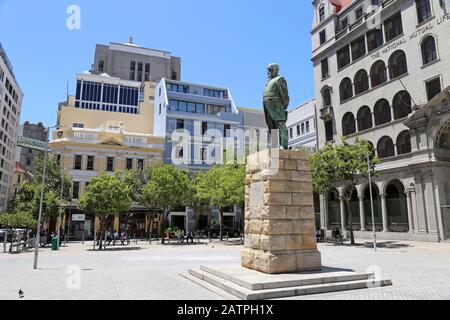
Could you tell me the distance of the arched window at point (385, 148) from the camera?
112 feet

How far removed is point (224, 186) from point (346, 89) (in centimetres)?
1911

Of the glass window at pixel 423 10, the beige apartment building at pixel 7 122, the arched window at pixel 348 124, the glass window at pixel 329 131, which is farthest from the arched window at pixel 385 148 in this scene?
the beige apartment building at pixel 7 122

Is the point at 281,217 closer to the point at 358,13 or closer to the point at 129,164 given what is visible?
the point at 358,13

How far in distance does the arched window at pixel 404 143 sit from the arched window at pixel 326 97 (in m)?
11.5

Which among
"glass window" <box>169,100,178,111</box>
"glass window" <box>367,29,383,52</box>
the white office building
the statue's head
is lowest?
the statue's head

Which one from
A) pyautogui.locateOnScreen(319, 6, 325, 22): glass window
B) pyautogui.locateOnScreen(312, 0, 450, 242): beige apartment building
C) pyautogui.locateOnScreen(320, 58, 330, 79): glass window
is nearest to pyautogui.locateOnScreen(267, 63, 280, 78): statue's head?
pyautogui.locateOnScreen(312, 0, 450, 242): beige apartment building

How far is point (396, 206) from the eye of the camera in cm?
3288

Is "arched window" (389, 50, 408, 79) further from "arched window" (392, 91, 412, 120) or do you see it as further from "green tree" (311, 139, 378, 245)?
"green tree" (311, 139, 378, 245)

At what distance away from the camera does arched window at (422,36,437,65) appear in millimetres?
30953

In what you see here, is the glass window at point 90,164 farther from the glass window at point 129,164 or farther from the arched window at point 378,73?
the arched window at point 378,73

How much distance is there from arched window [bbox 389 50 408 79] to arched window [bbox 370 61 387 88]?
1.28 metres

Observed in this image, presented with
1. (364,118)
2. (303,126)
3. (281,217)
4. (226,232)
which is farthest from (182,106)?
(281,217)

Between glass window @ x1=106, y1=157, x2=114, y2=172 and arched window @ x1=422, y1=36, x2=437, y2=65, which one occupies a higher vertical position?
arched window @ x1=422, y1=36, x2=437, y2=65
